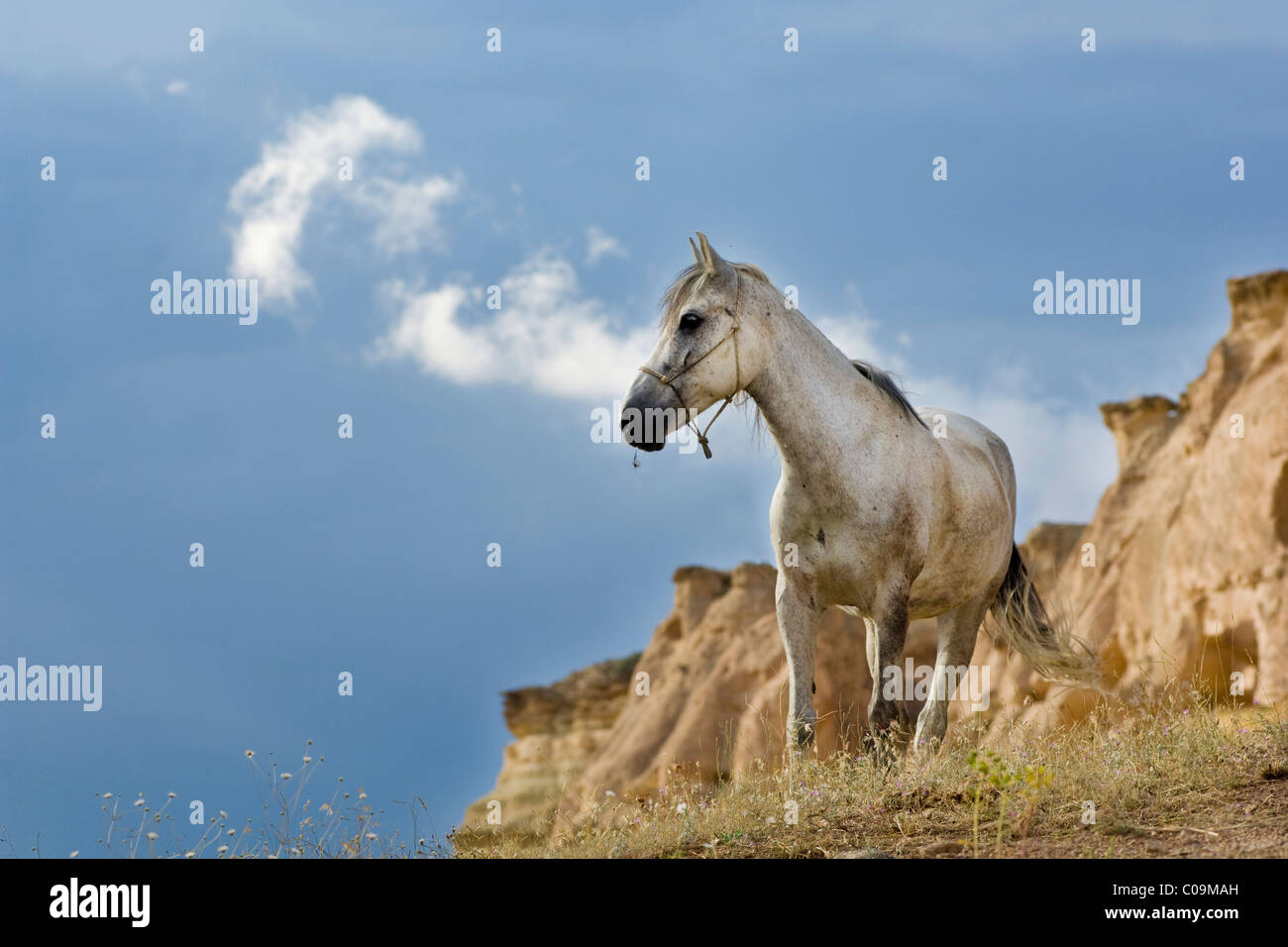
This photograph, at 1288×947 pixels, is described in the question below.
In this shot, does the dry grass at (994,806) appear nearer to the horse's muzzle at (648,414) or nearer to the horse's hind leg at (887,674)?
the horse's hind leg at (887,674)

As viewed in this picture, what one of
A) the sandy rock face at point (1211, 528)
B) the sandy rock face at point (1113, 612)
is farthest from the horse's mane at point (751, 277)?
the sandy rock face at point (1211, 528)

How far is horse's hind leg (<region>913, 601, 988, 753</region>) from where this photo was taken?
8016 millimetres

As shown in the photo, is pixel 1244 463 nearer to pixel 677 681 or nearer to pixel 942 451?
pixel 677 681

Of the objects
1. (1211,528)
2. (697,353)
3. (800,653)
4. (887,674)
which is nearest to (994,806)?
(887,674)

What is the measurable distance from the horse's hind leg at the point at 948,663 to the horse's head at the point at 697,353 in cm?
256

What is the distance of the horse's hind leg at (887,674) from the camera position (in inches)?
283

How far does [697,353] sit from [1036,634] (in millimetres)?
3832

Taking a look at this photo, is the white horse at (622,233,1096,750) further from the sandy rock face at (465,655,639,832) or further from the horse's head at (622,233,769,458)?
the sandy rock face at (465,655,639,832)

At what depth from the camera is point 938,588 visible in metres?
8.17
